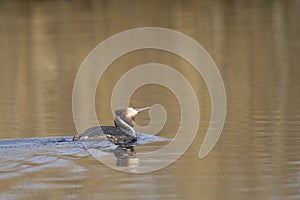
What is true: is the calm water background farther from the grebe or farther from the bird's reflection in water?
the grebe

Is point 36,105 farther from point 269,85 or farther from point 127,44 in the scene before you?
point 127,44

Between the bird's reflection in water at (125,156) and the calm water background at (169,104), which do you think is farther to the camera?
the bird's reflection in water at (125,156)

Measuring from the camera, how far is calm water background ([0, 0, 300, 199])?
10297 millimetres

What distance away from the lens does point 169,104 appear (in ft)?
52.6

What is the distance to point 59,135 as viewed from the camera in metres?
13.5

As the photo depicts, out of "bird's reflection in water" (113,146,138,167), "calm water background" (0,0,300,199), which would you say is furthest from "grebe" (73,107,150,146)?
"calm water background" (0,0,300,199)

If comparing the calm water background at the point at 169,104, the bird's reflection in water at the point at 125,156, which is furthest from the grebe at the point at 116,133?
the calm water background at the point at 169,104

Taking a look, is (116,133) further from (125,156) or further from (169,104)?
(169,104)

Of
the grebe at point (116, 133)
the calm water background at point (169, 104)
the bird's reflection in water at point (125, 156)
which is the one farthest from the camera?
the grebe at point (116, 133)

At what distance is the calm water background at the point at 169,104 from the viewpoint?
10.3m

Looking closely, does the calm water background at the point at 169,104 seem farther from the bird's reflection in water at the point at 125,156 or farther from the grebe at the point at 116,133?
the grebe at the point at 116,133

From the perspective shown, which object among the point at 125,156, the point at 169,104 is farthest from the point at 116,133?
the point at 169,104

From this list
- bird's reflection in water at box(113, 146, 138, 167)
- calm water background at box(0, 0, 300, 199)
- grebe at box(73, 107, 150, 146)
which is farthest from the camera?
grebe at box(73, 107, 150, 146)

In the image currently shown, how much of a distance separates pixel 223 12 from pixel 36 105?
20184mm
